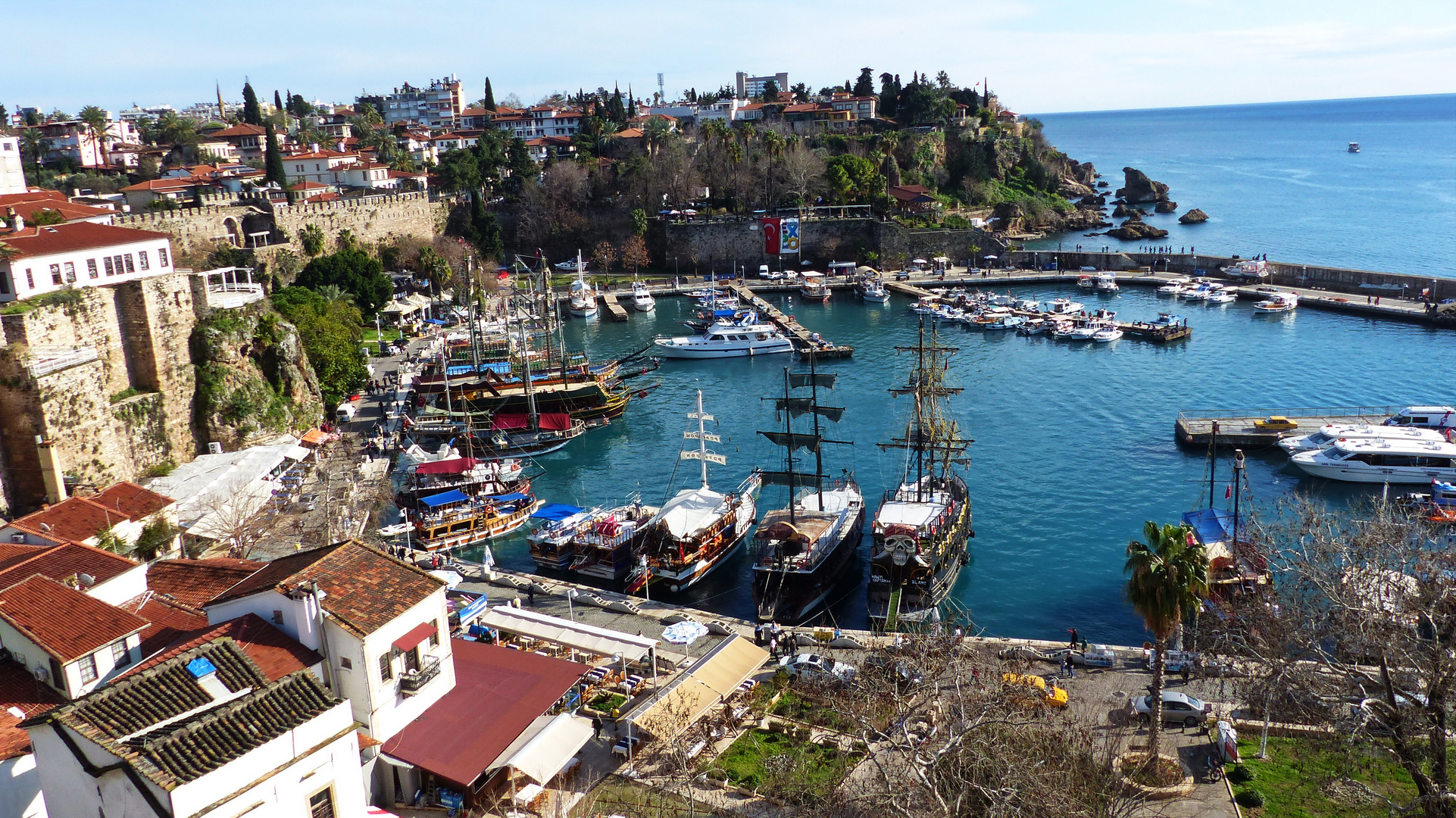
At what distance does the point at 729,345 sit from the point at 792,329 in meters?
5.42

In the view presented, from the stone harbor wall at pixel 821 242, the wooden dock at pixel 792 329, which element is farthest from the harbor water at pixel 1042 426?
the stone harbor wall at pixel 821 242

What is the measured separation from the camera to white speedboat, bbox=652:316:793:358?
61469 millimetres

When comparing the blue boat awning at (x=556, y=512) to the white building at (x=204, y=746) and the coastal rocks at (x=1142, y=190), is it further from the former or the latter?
the coastal rocks at (x=1142, y=190)

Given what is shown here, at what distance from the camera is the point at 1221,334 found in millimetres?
62375

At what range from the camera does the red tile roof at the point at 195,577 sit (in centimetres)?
2084

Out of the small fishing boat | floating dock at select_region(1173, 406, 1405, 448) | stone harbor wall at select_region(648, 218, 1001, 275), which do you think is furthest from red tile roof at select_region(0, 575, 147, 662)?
stone harbor wall at select_region(648, 218, 1001, 275)

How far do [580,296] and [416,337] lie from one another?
14735 mm

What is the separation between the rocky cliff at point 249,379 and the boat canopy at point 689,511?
58.4ft

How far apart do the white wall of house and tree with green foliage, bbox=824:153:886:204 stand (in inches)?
3078

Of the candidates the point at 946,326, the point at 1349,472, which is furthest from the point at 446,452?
the point at 946,326

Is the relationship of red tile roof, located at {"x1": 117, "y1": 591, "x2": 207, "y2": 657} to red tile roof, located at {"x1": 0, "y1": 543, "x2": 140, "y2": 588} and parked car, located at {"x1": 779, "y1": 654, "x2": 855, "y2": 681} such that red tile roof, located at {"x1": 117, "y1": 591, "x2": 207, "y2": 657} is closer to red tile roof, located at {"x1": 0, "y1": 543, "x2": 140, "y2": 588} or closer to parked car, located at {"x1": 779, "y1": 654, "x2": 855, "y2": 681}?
red tile roof, located at {"x1": 0, "y1": 543, "x2": 140, "y2": 588}

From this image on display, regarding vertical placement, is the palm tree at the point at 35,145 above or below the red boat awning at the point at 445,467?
above

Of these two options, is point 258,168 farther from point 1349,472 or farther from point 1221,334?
point 1349,472

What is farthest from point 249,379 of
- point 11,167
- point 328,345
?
point 11,167
